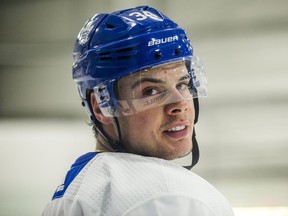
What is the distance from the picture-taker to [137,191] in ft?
3.03

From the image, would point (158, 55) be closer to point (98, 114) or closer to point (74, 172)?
point (98, 114)

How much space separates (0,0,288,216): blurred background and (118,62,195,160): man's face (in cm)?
209

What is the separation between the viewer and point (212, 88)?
341 centimetres

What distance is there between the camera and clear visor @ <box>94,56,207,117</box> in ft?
3.71

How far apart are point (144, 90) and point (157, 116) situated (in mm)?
73

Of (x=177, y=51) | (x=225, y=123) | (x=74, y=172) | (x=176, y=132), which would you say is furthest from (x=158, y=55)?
(x=225, y=123)

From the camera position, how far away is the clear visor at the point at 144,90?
3.71 ft

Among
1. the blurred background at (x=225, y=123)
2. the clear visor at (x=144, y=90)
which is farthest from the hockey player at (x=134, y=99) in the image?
the blurred background at (x=225, y=123)

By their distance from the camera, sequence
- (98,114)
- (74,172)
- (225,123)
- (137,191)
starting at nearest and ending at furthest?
(137,191), (74,172), (98,114), (225,123)

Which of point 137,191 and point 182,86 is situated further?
point 182,86

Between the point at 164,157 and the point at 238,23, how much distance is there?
2428 millimetres

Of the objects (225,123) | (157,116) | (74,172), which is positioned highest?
(157,116)

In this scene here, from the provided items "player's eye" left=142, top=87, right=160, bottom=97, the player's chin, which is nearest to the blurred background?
the player's chin

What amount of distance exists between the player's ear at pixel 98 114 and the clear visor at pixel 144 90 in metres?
0.03
